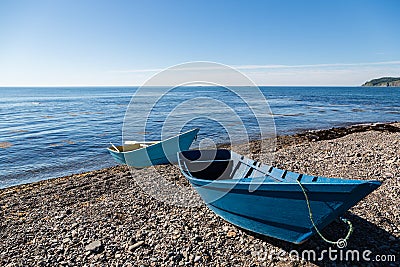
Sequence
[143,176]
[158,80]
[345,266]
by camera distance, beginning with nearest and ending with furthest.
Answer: [345,266] < [158,80] < [143,176]

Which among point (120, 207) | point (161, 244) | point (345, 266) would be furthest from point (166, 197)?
point (345, 266)

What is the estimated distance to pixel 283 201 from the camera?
463 cm

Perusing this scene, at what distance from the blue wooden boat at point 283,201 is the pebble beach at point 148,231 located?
1.69 ft

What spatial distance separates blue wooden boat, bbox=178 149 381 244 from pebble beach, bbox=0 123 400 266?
0.51 meters

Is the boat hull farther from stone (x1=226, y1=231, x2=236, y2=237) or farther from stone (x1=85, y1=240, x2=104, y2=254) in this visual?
stone (x1=85, y1=240, x2=104, y2=254)

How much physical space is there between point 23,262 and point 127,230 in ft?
6.53

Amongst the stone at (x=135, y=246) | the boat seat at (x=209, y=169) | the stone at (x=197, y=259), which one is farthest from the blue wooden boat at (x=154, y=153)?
the stone at (x=197, y=259)

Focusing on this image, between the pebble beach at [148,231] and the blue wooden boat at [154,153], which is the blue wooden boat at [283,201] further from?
the blue wooden boat at [154,153]

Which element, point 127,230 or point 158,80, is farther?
point 158,80

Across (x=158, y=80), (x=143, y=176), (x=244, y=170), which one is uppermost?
(x=158, y=80)

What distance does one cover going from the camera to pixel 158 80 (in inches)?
264

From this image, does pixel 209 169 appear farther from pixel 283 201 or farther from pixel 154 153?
pixel 154 153

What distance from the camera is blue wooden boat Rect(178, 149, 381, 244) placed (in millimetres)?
4191

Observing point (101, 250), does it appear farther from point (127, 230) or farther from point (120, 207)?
point (120, 207)
